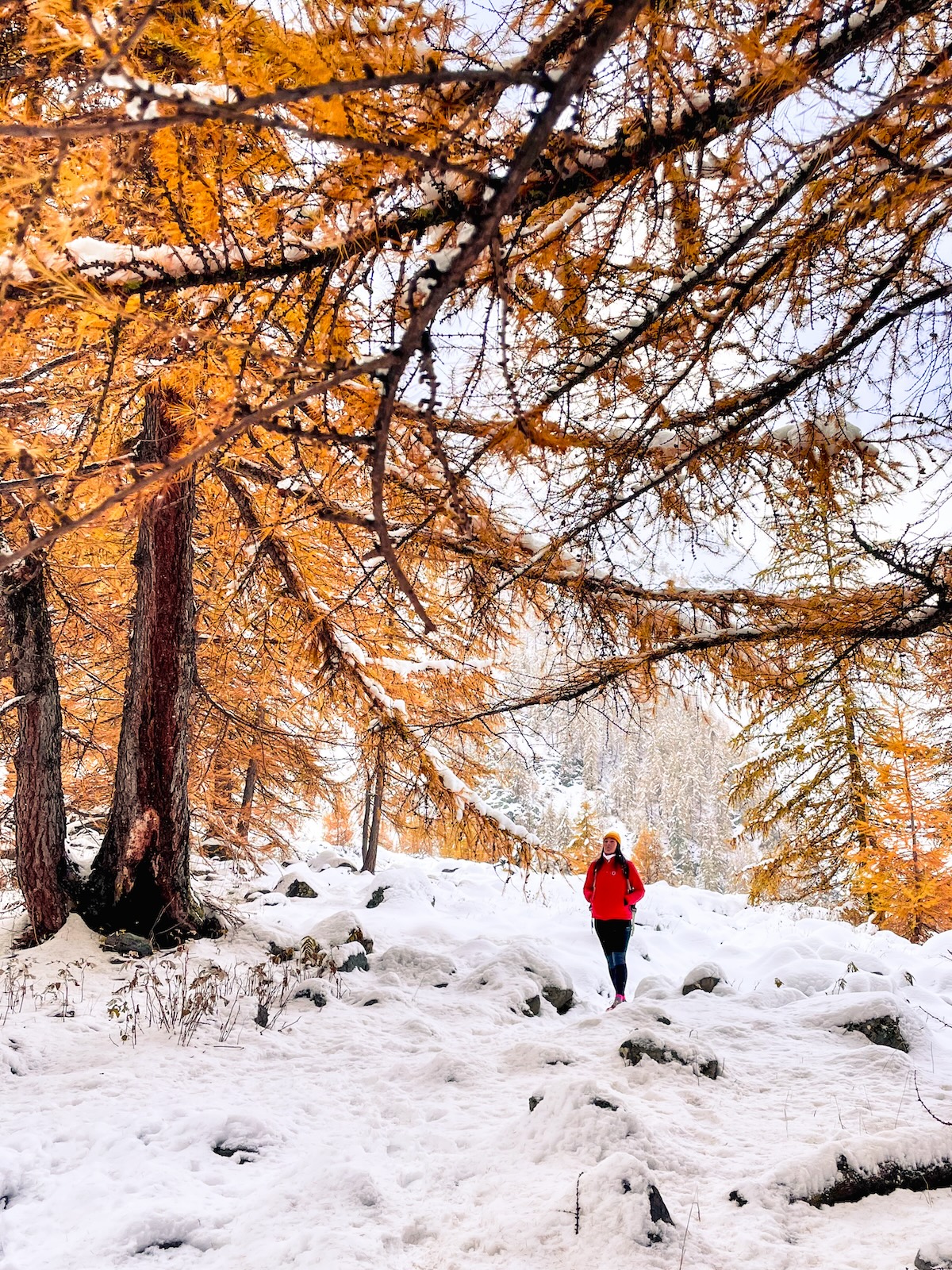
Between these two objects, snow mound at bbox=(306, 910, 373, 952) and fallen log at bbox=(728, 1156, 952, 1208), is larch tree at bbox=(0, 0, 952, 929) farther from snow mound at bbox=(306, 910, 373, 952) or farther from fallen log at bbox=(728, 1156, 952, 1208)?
snow mound at bbox=(306, 910, 373, 952)

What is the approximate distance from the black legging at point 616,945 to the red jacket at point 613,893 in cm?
6

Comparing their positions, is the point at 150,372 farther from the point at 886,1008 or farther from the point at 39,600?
the point at 886,1008

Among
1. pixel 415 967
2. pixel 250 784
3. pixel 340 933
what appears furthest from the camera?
pixel 250 784

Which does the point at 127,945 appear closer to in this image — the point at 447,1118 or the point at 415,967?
the point at 415,967

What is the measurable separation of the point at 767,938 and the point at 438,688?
7224 mm

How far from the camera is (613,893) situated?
6.55 metres

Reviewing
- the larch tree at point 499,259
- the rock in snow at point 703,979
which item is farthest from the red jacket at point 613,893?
the larch tree at point 499,259

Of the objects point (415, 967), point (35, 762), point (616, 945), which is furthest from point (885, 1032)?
point (35, 762)

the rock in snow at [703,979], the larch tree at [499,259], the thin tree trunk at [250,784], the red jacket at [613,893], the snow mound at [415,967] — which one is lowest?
the rock in snow at [703,979]

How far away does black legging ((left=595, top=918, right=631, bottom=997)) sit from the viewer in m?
6.55

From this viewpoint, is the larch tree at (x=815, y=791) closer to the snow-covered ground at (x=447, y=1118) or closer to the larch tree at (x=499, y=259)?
the snow-covered ground at (x=447, y=1118)

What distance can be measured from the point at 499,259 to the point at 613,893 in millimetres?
6219

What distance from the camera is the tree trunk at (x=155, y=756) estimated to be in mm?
6133

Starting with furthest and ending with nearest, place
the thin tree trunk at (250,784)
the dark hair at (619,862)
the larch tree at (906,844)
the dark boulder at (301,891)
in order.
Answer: the larch tree at (906,844) < the dark boulder at (301,891) < the thin tree trunk at (250,784) < the dark hair at (619,862)
